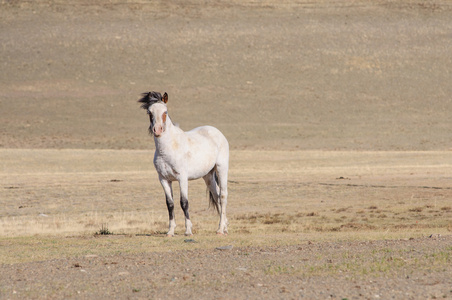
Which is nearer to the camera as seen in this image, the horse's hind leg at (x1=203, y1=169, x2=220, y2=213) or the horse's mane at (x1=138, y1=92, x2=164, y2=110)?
the horse's mane at (x1=138, y1=92, x2=164, y2=110)

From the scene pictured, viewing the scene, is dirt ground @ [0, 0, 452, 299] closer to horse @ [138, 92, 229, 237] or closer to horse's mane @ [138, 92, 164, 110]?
horse @ [138, 92, 229, 237]

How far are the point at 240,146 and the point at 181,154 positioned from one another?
124 feet

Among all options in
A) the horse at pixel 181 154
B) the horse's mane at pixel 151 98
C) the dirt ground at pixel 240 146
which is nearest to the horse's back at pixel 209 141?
the horse at pixel 181 154

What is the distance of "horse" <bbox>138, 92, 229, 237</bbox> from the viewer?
528 inches

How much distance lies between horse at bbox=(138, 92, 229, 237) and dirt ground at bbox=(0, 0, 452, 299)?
795mm

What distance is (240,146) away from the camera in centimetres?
5138

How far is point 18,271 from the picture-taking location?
9.76 m

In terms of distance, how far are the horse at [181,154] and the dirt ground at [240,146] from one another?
795 mm

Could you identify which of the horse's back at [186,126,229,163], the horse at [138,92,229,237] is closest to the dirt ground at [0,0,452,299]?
the horse at [138,92,229,237]

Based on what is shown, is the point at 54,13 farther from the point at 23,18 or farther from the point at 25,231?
the point at 25,231

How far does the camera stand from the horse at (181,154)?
1342 centimetres

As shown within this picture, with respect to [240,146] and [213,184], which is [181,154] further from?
[240,146]

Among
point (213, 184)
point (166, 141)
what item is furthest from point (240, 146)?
point (166, 141)

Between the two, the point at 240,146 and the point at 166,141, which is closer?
the point at 166,141
